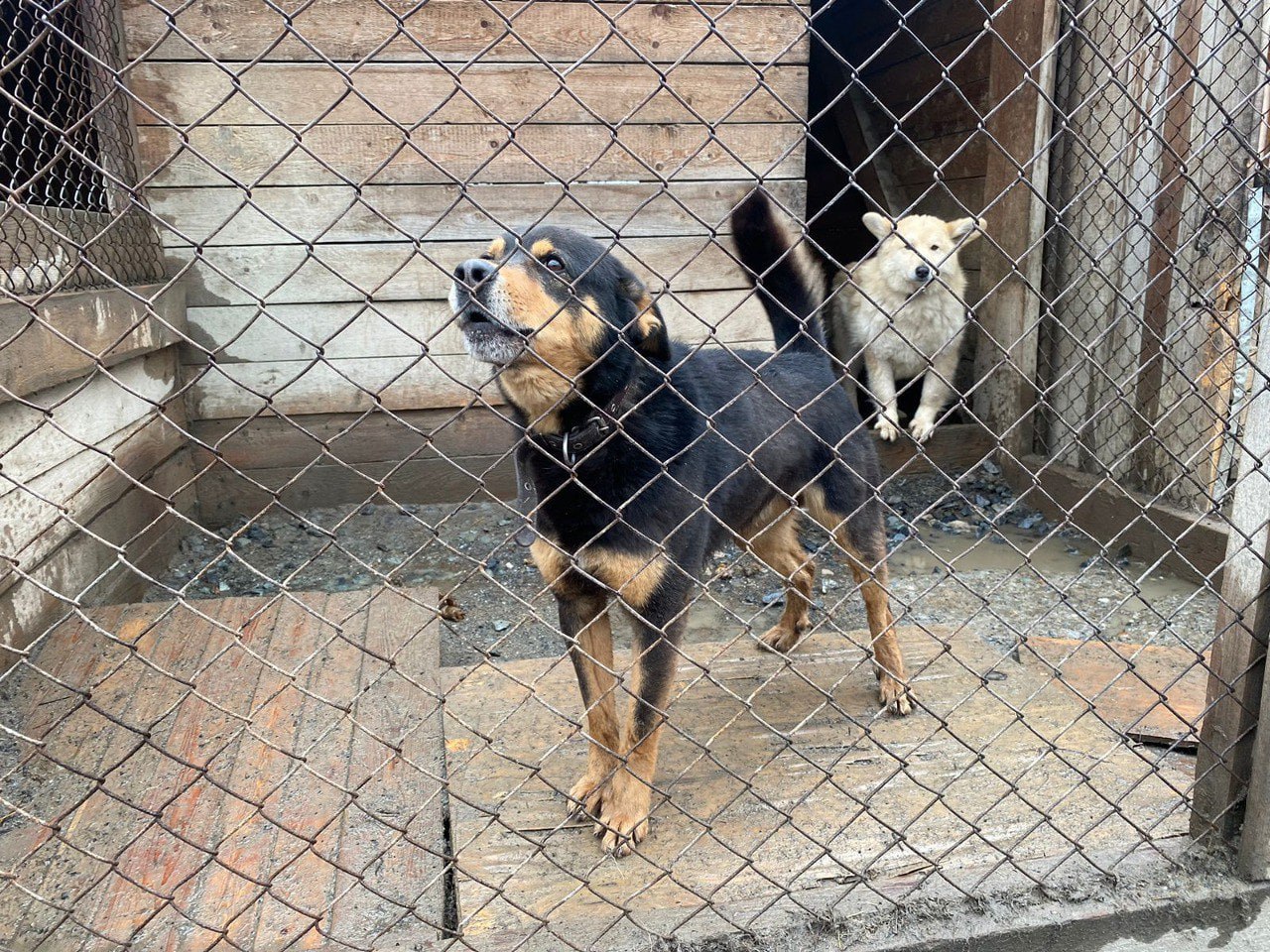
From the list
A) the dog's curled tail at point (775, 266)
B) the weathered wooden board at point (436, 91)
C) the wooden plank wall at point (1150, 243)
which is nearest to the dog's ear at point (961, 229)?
the wooden plank wall at point (1150, 243)

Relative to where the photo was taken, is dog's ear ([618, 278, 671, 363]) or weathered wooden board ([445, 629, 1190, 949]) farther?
dog's ear ([618, 278, 671, 363])

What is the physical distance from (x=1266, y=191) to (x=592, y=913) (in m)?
2.72

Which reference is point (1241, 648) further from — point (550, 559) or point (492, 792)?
point (492, 792)

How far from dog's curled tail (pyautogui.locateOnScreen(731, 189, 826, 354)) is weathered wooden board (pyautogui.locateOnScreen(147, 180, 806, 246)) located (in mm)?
1784

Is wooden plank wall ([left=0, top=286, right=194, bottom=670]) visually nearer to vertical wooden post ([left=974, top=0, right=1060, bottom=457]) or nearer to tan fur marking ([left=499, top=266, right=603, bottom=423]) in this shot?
tan fur marking ([left=499, top=266, right=603, bottom=423])

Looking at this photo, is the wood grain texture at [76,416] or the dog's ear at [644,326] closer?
the dog's ear at [644,326]

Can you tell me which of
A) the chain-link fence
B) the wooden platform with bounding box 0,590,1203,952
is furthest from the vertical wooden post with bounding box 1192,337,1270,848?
the wooden platform with bounding box 0,590,1203,952

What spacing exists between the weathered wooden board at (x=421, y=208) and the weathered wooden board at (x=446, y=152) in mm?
69

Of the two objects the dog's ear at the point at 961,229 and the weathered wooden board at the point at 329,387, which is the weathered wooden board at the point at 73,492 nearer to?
the weathered wooden board at the point at 329,387

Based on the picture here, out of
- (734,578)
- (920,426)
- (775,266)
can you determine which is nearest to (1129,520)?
(920,426)

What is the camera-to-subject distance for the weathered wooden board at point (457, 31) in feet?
15.4

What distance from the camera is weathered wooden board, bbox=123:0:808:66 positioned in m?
4.71

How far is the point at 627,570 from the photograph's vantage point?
2475 millimetres

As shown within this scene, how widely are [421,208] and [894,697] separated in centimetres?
396
